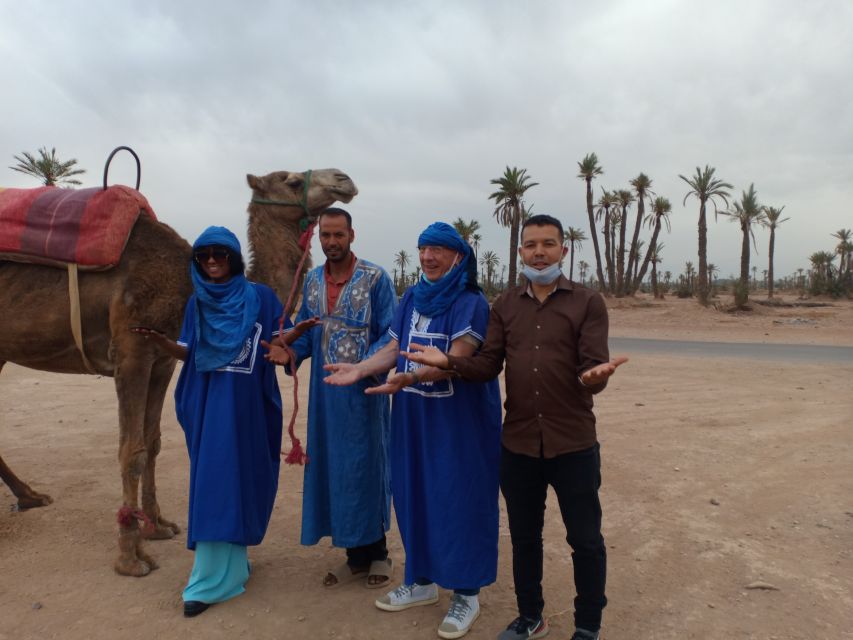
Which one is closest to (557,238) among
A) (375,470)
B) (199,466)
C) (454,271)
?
(454,271)

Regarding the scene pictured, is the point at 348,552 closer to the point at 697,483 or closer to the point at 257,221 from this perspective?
the point at 257,221

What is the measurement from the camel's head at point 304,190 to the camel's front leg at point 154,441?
136cm

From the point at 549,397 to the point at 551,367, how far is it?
14 centimetres

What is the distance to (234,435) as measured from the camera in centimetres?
336

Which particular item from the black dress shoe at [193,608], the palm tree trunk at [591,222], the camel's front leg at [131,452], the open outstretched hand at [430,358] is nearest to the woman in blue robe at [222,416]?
the black dress shoe at [193,608]

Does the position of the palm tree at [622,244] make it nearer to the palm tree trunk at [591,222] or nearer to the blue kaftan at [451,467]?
the palm tree trunk at [591,222]

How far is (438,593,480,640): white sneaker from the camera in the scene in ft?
9.98

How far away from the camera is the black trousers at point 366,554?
3.68m

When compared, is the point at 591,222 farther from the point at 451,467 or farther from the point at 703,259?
the point at 451,467

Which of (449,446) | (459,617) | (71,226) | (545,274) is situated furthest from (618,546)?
(71,226)

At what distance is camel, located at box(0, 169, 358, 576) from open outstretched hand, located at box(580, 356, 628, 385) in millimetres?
2216

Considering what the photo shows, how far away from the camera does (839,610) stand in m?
3.25

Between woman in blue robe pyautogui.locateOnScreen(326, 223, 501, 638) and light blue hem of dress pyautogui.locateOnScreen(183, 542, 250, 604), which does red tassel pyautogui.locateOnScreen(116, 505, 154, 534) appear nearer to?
light blue hem of dress pyautogui.locateOnScreen(183, 542, 250, 604)

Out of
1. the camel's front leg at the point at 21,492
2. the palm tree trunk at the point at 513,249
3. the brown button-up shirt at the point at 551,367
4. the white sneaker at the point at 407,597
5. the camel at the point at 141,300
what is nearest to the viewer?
the brown button-up shirt at the point at 551,367
